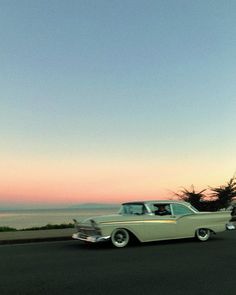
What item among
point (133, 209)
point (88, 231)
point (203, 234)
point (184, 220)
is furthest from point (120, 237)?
point (203, 234)

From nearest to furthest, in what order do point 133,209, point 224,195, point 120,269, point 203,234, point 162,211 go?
point 120,269
point 133,209
point 162,211
point 203,234
point 224,195

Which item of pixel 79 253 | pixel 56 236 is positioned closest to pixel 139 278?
pixel 79 253

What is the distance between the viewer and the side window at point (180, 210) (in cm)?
1734

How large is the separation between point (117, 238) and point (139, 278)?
5.63 metres

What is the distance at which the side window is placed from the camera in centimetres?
1734

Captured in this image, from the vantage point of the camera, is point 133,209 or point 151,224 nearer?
point 151,224

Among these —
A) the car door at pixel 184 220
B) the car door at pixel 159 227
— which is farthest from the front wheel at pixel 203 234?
the car door at pixel 159 227

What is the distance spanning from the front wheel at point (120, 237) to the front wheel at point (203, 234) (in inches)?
109

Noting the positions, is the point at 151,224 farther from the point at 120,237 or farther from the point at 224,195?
the point at 224,195

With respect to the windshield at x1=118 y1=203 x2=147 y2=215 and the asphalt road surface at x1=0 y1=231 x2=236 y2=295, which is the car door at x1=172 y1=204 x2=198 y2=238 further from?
the windshield at x1=118 y1=203 x2=147 y2=215

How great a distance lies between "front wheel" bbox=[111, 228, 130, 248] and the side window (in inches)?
80.7

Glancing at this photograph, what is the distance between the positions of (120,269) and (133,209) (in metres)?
5.53

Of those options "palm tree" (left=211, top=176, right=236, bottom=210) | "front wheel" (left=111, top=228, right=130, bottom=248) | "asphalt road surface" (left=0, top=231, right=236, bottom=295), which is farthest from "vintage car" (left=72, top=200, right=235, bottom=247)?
"palm tree" (left=211, top=176, right=236, bottom=210)

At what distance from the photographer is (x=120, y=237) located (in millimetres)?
16109
